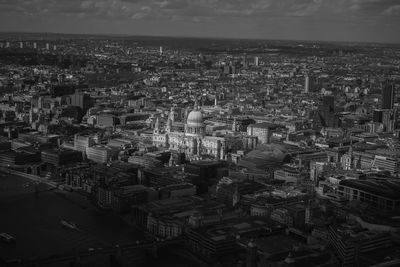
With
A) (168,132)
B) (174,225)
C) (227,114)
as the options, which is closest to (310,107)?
(227,114)

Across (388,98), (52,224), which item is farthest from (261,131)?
(52,224)

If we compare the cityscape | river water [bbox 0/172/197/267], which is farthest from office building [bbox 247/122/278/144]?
river water [bbox 0/172/197/267]

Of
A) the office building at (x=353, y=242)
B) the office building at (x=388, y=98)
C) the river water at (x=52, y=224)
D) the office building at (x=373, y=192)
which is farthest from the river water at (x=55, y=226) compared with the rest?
the office building at (x=388, y=98)

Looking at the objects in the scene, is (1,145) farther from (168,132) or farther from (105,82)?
(105,82)

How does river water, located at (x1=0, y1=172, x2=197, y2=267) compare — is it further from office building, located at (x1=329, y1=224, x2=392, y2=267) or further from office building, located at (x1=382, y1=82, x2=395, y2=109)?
office building, located at (x1=382, y1=82, x2=395, y2=109)

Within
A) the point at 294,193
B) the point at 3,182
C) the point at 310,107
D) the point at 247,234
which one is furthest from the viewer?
the point at 310,107

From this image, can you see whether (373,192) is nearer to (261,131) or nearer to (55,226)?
(55,226)

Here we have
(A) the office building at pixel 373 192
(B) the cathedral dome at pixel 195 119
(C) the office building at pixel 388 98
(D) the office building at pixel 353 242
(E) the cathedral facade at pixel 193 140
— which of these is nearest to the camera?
(D) the office building at pixel 353 242

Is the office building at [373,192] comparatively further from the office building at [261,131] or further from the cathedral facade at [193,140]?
the office building at [261,131]

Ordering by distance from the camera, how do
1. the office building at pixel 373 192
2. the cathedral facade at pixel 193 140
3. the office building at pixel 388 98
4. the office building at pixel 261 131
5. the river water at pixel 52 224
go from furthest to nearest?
the office building at pixel 388 98 < the office building at pixel 261 131 < the cathedral facade at pixel 193 140 < the office building at pixel 373 192 < the river water at pixel 52 224
